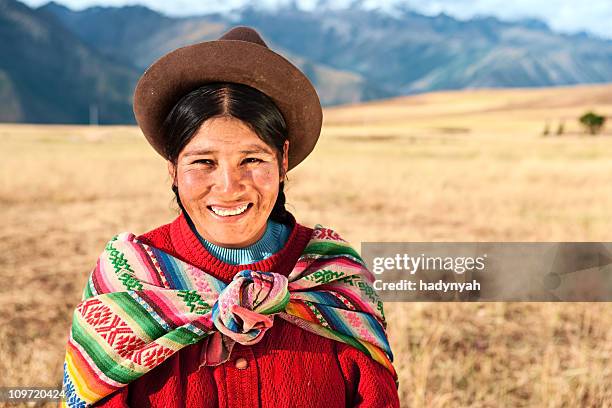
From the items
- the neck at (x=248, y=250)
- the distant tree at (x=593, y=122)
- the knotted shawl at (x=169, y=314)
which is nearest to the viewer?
the knotted shawl at (x=169, y=314)

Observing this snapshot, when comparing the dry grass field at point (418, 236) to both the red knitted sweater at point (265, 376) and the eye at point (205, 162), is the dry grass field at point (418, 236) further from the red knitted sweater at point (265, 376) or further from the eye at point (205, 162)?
the eye at point (205, 162)

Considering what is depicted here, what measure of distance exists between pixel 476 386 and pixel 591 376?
2.39 feet

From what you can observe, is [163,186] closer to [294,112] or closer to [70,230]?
[70,230]

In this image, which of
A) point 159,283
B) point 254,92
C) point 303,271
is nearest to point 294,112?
point 254,92

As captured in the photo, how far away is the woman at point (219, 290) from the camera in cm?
215

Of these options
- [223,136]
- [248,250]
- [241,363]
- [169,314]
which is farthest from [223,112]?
[241,363]

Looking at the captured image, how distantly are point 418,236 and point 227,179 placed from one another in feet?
26.1

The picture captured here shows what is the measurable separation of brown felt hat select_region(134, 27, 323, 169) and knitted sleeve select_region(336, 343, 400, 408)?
31.7 inches

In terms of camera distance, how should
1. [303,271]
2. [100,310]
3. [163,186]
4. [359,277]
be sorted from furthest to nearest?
[163,186]
[359,277]
[303,271]
[100,310]

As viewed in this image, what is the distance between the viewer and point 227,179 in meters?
2.20

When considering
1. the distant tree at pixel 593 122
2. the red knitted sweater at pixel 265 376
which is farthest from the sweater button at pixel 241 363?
the distant tree at pixel 593 122

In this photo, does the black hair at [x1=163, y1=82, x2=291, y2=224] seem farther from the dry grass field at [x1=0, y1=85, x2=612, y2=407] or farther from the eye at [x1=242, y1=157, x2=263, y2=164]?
the dry grass field at [x1=0, y1=85, x2=612, y2=407]

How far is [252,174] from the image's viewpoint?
2.24 m

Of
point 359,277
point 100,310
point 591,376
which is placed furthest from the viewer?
point 591,376
